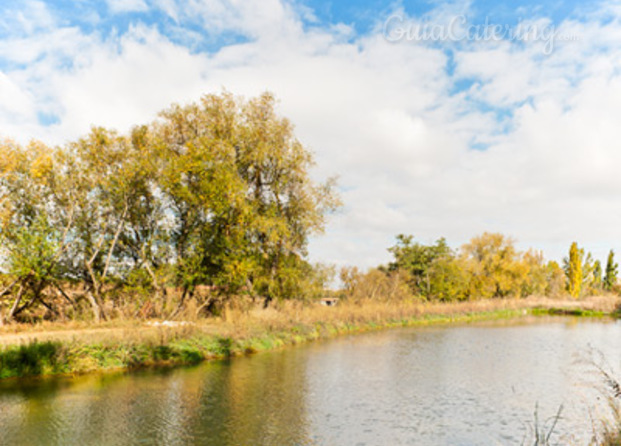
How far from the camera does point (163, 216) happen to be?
2830cm

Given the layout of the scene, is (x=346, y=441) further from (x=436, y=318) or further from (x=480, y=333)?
(x=436, y=318)

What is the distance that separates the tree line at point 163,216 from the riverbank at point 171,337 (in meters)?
2.53

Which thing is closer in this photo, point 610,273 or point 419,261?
point 419,261

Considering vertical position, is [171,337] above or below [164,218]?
below

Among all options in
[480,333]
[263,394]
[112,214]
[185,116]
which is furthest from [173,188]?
[480,333]

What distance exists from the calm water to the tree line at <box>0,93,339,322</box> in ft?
28.2

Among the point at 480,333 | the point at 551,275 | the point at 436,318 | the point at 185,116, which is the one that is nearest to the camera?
the point at 185,116

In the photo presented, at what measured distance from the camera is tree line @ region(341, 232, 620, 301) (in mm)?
48000

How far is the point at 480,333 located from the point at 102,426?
30146 millimetres

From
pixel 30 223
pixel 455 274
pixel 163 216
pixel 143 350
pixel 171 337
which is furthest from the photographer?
pixel 455 274

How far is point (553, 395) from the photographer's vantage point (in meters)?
14.8

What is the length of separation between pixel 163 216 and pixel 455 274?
1697 inches

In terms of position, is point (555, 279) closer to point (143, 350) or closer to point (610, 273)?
point (610, 273)

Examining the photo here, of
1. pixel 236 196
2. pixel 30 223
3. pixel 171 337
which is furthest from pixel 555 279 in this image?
pixel 30 223
